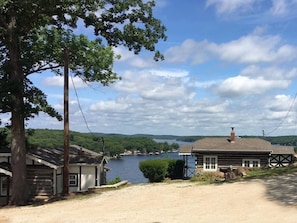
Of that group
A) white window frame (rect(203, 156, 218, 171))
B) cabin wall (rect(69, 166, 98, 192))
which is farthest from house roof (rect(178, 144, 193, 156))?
cabin wall (rect(69, 166, 98, 192))

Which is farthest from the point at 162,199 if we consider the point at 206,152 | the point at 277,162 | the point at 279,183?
the point at 277,162

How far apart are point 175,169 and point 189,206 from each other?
21.8 m

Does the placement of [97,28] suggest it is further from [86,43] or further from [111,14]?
[86,43]

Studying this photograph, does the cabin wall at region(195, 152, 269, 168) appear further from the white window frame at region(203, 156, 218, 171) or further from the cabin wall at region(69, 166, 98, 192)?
the cabin wall at region(69, 166, 98, 192)

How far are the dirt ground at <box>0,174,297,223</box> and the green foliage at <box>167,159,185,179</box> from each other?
1563 cm

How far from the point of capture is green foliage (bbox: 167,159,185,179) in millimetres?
37906

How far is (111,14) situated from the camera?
73.0ft

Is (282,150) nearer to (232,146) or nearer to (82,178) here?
(232,146)

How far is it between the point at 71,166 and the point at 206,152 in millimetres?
15759

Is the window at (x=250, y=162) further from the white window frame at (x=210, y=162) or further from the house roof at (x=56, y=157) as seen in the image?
the house roof at (x=56, y=157)

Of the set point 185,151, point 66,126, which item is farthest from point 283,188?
point 185,151

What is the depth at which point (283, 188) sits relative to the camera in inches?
720

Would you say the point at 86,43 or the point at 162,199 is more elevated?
the point at 86,43

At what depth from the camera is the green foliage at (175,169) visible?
3791 cm
